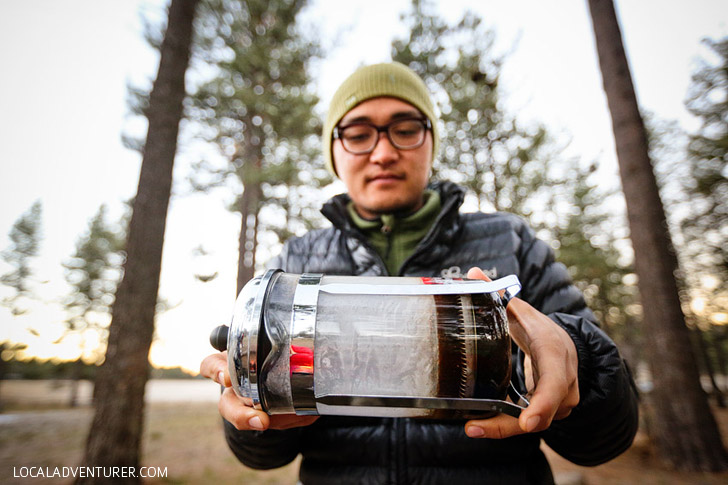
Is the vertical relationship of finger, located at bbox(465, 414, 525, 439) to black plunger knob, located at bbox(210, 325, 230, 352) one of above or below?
below

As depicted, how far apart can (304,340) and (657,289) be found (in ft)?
21.8

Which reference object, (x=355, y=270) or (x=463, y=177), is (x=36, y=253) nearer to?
(x=463, y=177)

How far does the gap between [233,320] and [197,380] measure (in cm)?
6098

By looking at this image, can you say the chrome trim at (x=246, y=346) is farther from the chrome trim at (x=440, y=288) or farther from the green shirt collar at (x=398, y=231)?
the green shirt collar at (x=398, y=231)

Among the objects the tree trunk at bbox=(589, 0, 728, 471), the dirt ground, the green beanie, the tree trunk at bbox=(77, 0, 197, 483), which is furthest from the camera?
the dirt ground

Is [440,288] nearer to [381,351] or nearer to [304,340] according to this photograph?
[381,351]

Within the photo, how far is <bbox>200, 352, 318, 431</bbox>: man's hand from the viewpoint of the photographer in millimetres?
869

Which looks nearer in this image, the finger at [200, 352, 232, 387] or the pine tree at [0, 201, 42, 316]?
the finger at [200, 352, 232, 387]

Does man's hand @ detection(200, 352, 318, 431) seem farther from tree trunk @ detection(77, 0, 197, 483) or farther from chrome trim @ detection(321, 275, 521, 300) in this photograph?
tree trunk @ detection(77, 0, 197, 483)

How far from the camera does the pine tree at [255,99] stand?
32.8 feet

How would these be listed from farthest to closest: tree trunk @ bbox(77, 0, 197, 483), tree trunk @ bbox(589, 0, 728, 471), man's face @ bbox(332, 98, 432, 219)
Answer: tree trunk @ bbox(589, 0, 728, 471), tree trunk @ bbox(77, 0, 197, 483), man's face @ bbox(332, 98, 432, 219)

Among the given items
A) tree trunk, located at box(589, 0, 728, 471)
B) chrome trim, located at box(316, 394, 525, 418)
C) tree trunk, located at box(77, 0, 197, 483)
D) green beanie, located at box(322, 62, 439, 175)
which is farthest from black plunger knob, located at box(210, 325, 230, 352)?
tree trunk, located at box(589, 0, 728, 471)

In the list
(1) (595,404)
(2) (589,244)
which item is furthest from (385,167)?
(2) (589,244)

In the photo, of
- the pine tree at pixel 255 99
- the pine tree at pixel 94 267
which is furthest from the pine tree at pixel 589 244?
the pine tree at pixel 94 267
